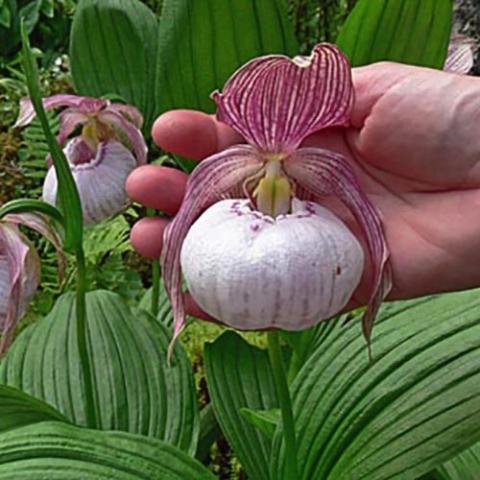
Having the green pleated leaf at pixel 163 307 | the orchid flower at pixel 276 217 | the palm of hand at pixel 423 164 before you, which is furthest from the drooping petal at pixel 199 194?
the green pleated leaf at pixel 163 307

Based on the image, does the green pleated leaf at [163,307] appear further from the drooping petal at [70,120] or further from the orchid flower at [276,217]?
the orchid flower at [276,217]

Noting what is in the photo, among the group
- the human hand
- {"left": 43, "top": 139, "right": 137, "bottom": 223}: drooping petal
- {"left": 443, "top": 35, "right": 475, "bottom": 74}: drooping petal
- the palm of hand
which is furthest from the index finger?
{"left": 443, "top": 35, "right": 475, "bottom": 74}: drooping petal

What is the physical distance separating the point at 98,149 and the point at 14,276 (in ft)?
0.90

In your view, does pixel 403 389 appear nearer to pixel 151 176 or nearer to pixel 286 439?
pixel 286 439

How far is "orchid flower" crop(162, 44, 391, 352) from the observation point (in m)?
0.66

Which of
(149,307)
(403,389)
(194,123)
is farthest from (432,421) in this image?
(149,307)

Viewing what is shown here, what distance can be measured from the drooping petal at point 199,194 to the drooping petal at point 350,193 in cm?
4

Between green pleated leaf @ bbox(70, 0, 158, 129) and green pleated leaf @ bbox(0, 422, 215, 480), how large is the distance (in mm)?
574

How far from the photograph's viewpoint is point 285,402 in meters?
0.80

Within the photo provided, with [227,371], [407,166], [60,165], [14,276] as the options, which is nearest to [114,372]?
[227,371]

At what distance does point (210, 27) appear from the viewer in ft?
3.05

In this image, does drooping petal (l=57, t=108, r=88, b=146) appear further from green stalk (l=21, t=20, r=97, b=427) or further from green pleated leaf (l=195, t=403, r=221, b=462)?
green pleated leaf (l=195, t=403, r=221, b=462)

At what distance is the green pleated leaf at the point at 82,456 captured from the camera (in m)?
0.78

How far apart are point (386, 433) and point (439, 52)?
40 cm
